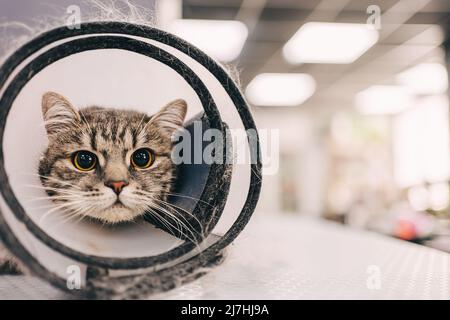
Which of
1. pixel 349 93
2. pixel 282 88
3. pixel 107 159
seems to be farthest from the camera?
pixel 349 93

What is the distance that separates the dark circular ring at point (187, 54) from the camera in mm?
444

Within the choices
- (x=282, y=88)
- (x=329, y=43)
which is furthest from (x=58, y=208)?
(x=282, y=88)

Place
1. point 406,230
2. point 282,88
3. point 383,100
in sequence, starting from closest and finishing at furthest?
point 406,230 < point 282,88 < point 383,100

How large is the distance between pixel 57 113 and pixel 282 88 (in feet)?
18.1

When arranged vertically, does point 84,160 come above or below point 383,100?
below

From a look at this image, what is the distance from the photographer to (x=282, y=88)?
594 centimetres

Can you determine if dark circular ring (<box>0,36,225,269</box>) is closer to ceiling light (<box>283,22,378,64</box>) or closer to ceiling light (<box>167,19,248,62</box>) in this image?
ceiling light (<box>167,19,248,62</box>)

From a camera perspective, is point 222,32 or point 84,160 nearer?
point 84,160

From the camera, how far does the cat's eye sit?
68 centimetres

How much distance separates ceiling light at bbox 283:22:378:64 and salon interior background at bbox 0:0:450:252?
0.04ft

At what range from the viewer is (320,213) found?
762 centimetres

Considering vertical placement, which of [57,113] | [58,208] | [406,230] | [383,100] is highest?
[383,100]

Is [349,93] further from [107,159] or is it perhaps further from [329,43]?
Answer: [107,159]
